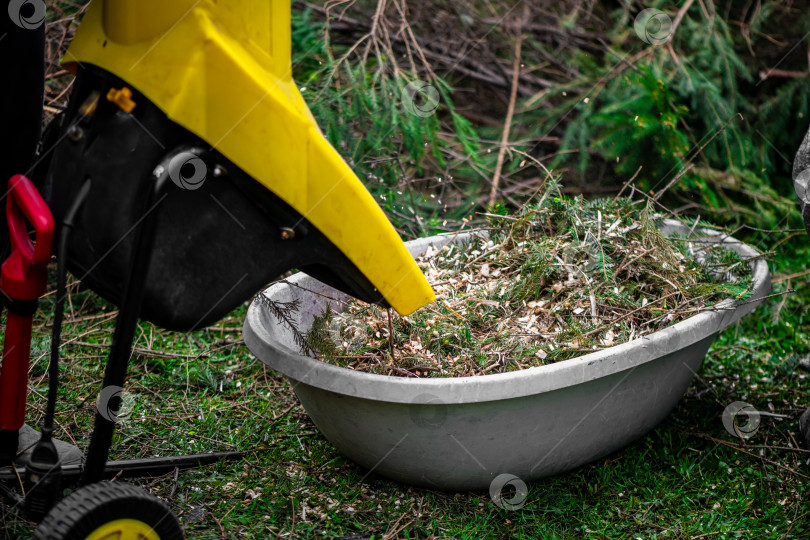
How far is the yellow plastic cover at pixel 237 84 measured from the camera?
1395 mm

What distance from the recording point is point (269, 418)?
8.33 feet

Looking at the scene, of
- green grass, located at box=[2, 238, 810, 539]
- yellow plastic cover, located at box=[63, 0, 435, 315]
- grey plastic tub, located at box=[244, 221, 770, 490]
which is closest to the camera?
yellow plastic cover, located at box=[63, 0, 435, 315]

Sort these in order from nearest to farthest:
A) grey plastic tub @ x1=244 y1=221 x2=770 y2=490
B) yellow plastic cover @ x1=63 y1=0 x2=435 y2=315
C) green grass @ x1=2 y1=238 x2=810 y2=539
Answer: yellow plastic cover @ x1=63 y1=0 x2=435 y2=315
grey plastic tub @ x1=244 y1=221 x2=770 y2=490
green grass @ x1=2 y1=238 x2=810 y2=539

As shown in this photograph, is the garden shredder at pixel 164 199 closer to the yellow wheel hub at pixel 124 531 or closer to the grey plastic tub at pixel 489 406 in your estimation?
the yellow wheel hub at pixel 124 531

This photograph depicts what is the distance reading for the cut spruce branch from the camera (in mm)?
2080

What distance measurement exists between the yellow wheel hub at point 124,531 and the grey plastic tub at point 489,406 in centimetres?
51

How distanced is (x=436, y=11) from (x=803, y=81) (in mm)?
2092

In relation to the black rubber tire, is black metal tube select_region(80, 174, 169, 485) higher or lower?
higher

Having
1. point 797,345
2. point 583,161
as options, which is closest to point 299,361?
point 797,345

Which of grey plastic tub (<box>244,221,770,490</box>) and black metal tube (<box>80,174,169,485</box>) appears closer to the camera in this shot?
black metal tube (<box>80,174,169,485</box>)

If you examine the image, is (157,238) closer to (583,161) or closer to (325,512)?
(325,512)

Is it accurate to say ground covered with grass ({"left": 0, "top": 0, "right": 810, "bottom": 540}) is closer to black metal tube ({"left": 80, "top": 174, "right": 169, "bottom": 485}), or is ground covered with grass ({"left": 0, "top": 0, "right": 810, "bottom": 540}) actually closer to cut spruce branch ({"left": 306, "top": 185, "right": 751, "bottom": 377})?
cut spruce branch ({"left": 306, "top": 185, "right": 751, "bottom": 377})

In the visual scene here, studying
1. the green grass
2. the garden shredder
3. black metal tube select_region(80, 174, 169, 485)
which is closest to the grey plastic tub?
the green grass

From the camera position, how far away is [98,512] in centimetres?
143
